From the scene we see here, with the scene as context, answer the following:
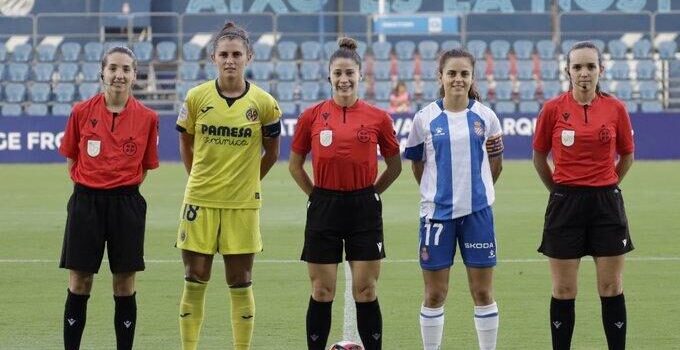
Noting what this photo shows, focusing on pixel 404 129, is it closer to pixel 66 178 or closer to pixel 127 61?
pixel 66 178

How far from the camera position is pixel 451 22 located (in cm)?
3209

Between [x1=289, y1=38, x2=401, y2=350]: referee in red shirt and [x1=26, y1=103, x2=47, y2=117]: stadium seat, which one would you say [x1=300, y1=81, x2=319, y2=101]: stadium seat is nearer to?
[x1=26, y1=103, x2=47, y2=117]: stadium seat

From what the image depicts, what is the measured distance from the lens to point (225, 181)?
25.1ft

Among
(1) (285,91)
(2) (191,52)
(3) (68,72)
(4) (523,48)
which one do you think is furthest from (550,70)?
(3) (68,72)

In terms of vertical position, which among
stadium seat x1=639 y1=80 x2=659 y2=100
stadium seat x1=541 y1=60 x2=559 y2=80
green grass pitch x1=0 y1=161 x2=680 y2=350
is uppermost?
stadium seat x1=541 y1=60 x2=559 y2=80

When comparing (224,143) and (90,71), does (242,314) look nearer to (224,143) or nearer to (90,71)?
(224,143)

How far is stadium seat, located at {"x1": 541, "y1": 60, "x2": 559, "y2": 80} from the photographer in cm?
3067

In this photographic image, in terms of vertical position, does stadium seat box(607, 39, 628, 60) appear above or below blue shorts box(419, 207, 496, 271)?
above

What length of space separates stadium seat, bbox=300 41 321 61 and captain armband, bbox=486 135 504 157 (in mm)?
23297

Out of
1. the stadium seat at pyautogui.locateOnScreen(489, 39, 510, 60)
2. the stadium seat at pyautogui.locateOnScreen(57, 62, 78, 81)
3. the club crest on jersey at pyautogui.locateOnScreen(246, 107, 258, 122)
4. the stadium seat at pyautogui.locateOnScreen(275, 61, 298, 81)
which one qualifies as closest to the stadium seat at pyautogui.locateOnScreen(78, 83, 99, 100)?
the stadium seat at pyautogui.locateOnScreen(57, 62, 78, 81)

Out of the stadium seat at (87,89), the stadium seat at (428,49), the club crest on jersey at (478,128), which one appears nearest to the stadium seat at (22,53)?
the stadium seat at (87,89)

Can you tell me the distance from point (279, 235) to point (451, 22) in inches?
707

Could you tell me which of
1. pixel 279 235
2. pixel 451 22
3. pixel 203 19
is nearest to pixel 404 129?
pixel 451 22

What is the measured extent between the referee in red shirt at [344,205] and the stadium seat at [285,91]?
868 inches
